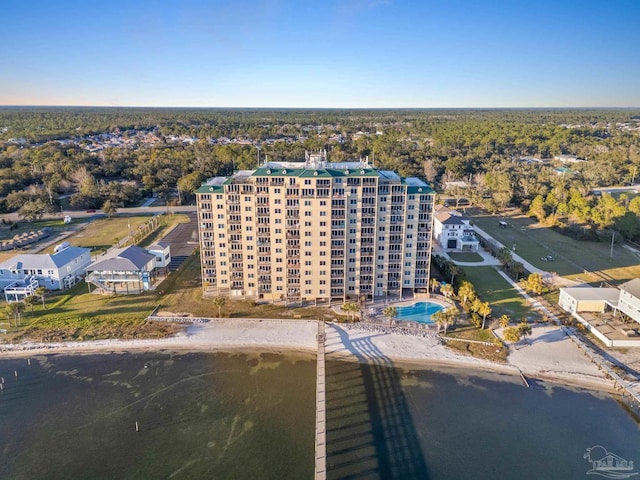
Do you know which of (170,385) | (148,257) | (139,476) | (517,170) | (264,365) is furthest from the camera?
(517,170)

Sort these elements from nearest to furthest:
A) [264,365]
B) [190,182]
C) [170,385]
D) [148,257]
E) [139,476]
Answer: [139,476] → [170,385] → [264,365] → [148,257] → [190,182]

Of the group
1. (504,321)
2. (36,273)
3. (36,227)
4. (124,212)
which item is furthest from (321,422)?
(124,212)

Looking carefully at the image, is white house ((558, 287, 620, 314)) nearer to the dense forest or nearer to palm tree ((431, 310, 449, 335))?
palm tree ((431, 310, 449, 335))

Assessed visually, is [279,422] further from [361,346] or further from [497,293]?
[497,293]

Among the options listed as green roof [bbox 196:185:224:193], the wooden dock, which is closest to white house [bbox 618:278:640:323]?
the wooden dock

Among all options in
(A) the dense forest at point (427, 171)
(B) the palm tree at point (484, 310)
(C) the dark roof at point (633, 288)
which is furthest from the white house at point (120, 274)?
(C) the dark roof at point (633, 288)

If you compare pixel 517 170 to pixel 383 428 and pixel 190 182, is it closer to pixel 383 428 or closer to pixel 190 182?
pixel 190 182

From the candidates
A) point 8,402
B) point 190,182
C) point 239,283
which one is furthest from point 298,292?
point 190,182
